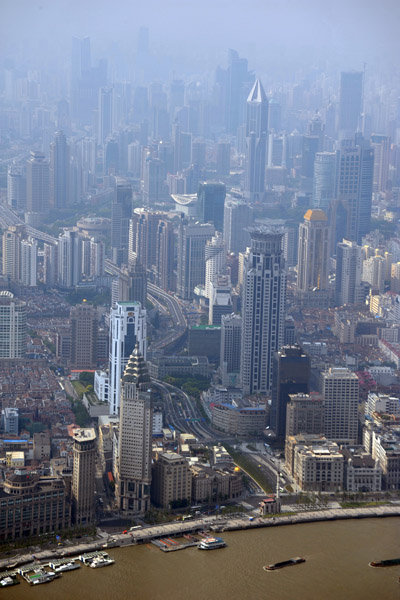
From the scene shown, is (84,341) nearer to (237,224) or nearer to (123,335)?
(123,335)

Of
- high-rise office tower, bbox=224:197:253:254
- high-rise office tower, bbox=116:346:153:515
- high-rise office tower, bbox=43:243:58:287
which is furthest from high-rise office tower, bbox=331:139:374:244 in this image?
high-rise office tower, bbox=116:346:153:515

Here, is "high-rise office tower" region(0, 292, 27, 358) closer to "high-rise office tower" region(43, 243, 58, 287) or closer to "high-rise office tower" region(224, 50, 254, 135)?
"high-rise office tower" region(43, 243, 58, 287)

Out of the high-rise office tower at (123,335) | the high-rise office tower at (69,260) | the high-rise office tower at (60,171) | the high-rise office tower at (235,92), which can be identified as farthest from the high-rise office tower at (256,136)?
the high-rise office tower at (123,335)

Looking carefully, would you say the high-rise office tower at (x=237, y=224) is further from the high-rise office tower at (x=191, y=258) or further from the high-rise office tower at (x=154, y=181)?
the high-rise office tower at (x=154, y=181)

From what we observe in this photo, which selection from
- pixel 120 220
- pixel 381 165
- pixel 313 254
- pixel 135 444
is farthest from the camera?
pixel 381 165

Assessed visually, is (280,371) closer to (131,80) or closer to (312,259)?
(312,259)

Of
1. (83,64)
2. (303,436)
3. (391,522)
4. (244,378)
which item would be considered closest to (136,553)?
(391,522)

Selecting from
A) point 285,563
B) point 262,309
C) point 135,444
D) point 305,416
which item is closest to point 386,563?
point 285,563
